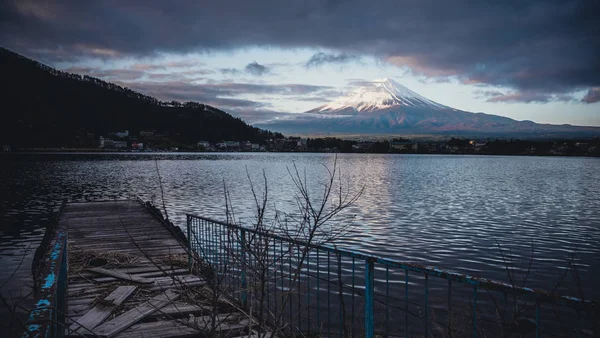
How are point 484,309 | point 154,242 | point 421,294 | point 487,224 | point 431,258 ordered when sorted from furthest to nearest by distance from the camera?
1. point 487,224
2. point 431,258
3. point 154,242
4. point 421,294
5. point 484,309

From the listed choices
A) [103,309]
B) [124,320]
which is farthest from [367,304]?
[103,309]

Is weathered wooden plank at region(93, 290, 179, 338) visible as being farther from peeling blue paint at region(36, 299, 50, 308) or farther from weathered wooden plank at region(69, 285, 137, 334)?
peeling blue paint at region(36, 299, 50, 308)

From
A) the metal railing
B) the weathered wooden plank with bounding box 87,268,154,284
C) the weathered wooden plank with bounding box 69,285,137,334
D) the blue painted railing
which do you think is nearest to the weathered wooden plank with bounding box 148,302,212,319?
the metal railing

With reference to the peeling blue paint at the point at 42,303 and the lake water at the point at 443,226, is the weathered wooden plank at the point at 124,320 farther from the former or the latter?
the peeling blue paint at the point at 42,303

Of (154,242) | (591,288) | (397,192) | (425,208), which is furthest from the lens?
(397,192)

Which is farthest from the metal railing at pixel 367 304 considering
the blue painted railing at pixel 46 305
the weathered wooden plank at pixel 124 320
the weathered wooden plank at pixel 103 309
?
the blue painted railing at pixel 46 305

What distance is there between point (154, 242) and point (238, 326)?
771cm

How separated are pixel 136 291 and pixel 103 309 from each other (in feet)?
3.09

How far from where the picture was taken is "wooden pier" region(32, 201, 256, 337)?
17.3 ft

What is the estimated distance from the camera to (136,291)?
7.38 m

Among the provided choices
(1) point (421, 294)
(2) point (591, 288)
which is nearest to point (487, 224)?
(2) point (591, 288)

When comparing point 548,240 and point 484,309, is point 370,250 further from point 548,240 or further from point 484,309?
point 548,240

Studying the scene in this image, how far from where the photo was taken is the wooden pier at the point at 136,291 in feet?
17.3

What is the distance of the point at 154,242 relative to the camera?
12.6 m
